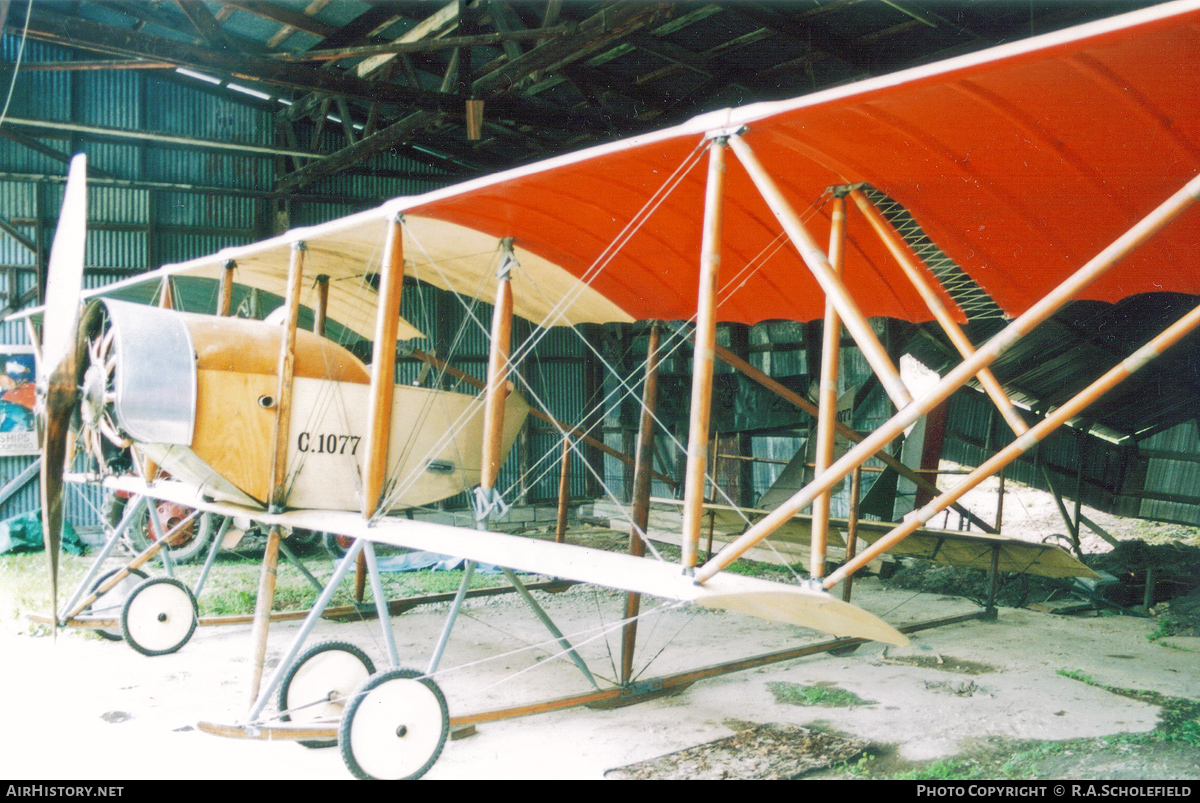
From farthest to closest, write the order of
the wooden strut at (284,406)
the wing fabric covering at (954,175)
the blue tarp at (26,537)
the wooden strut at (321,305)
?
1. the blue tarp at (26,537)
2. the wooden strut at (321,305)
3. the wooden strut at (284,406)
4. the wing fabric covering at (954,175)

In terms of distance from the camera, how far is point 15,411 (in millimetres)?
12523

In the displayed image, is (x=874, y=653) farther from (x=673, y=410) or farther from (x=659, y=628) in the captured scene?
(x=673, y=410)

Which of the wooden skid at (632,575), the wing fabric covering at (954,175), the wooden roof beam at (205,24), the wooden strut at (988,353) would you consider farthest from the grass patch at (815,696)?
the wooden roof beam at (205,24)

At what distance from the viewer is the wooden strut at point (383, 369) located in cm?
451

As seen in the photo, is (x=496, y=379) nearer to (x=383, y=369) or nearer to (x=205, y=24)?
(x=383, y=369)

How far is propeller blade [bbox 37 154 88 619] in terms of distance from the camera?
443 cm

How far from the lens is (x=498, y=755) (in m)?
4.36

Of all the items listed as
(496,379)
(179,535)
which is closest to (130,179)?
(179,535)

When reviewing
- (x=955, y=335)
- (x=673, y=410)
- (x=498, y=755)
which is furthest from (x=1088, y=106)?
(x=673, y=410)

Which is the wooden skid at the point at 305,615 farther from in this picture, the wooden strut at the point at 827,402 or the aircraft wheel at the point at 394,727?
the wooden strut at the point at 827,402

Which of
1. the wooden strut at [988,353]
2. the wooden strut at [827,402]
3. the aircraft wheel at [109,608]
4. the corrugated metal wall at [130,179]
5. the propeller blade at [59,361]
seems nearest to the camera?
the wooden strut at [988,353]

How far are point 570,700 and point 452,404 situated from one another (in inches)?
97.4

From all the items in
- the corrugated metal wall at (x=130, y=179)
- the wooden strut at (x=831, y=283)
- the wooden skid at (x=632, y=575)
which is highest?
the corrugated metal wall at (x=130, y=179)

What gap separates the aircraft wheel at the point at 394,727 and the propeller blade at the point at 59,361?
1.99m
